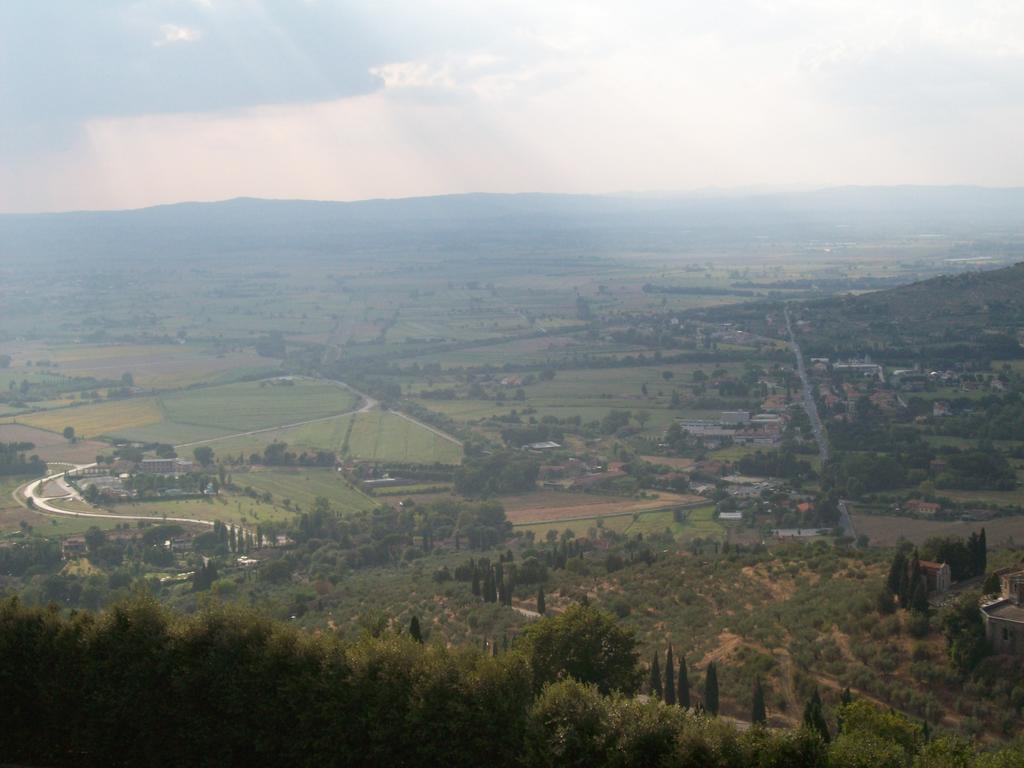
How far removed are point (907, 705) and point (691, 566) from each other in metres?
9.10

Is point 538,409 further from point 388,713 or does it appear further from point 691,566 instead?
point 388,713

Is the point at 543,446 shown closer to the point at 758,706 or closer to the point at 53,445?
the point at 53,445

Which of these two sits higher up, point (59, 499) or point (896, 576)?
point (896, 576)

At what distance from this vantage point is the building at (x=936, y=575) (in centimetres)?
2045

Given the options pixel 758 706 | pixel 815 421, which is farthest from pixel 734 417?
pixel 758 706

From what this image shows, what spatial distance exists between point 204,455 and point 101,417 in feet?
37.2

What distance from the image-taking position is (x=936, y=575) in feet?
67.1

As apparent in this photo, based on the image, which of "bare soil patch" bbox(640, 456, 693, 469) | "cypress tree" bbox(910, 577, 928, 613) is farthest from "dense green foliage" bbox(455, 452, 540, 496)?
"cypress tree" bbox(910, 577, 928, 613)

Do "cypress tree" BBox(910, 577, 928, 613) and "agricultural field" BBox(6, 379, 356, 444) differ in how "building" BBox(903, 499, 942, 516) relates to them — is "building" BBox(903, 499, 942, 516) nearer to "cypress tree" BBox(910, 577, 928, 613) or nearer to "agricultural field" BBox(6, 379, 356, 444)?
"cypress tree" BBox(910, 577, 928, 613)

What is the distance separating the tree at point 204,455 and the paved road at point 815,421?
24582mm

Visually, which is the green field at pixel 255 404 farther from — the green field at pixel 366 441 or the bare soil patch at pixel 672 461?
the bare soil patch at pixel 672 461

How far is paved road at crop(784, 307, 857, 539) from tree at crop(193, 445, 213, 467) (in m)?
24.6

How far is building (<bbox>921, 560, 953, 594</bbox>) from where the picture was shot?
20.5 metres

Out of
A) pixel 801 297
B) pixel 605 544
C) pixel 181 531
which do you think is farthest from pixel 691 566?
pixel 801 297
